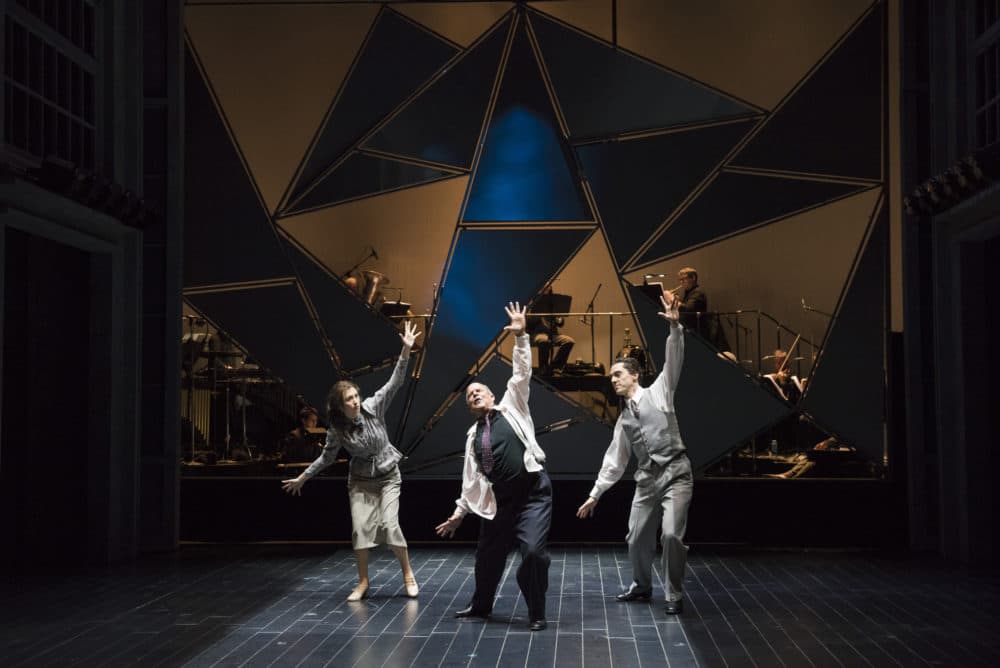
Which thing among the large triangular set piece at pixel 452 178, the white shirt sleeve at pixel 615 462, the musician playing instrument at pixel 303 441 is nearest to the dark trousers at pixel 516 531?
the white shirt sleeve at pixel 615 462

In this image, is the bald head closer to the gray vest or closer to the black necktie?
the black necktie

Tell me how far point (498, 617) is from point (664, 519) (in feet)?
3.67

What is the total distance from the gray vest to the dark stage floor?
872 millimetres

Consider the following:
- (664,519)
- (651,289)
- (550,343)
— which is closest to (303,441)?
(550,343)

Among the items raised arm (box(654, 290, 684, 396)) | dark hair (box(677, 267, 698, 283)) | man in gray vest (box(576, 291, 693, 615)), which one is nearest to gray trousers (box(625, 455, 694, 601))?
man in gray vest (box(576, 291, 693, 615))

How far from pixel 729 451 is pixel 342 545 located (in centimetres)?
326

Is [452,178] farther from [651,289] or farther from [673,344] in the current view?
[673,344]

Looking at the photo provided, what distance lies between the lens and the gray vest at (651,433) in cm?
679

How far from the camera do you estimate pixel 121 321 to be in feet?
29.1

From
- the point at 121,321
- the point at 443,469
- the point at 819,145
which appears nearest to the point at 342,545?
the point at 443,469

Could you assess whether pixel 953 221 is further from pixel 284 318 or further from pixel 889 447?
pixel 284 318

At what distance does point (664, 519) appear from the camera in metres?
6.68

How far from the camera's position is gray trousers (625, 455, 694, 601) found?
6.57m

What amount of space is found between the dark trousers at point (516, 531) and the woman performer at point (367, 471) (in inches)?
34.9
